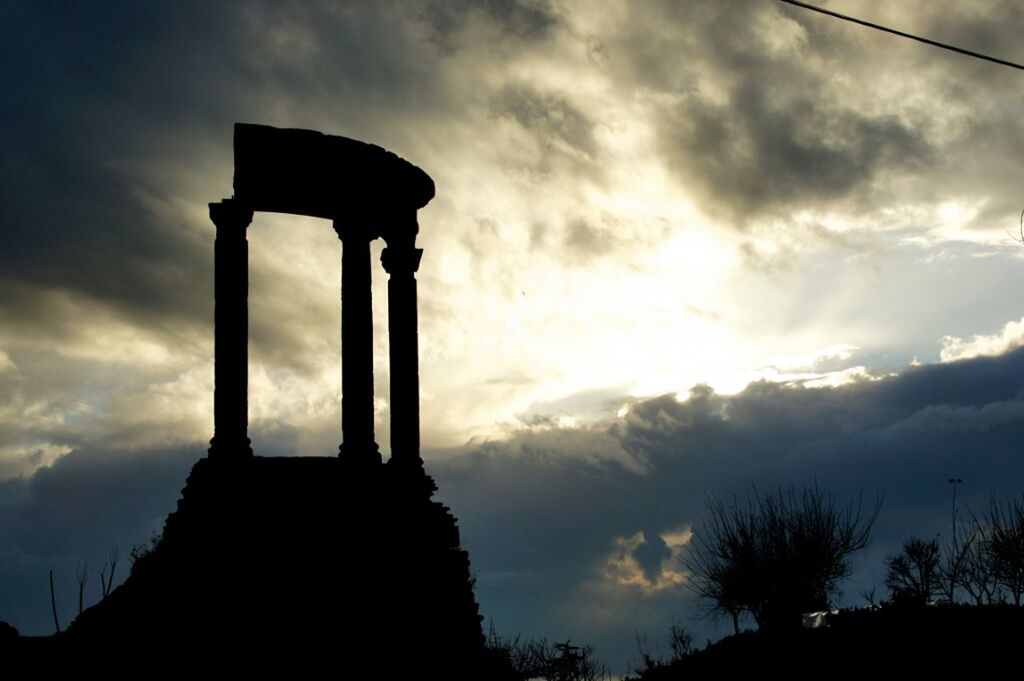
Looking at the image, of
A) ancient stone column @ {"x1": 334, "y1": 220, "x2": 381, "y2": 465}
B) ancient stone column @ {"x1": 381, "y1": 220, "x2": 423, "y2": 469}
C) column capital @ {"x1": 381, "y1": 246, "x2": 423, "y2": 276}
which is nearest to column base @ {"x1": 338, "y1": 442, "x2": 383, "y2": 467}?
ancient stone column @ {"x1": 334, "y1": 220, "x2": 381, "y2": 465}

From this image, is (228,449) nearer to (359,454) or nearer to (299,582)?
(359,454)

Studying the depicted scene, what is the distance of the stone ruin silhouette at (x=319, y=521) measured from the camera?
18141 millimetres

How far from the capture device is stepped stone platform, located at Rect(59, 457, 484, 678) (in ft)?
Result: 58.8

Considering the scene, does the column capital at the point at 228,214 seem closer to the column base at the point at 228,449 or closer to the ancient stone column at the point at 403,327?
the ancient stone column at the point at 403,327

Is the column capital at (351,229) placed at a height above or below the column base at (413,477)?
above

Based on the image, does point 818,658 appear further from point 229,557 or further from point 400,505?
point 229,557

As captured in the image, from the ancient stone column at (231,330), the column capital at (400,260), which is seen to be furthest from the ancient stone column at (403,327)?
the ancient stone column at (231,330)

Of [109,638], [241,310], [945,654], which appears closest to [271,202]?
[241,310]

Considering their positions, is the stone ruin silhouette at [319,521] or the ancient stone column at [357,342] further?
the ancient stone column at [357,342]

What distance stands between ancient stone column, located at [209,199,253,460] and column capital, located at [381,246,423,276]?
4.09 meters

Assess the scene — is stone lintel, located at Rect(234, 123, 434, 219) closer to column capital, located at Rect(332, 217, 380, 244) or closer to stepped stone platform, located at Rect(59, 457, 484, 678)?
column capital, located at Rect(332, 217, 380, 244)

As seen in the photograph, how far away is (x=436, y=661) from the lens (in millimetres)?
18594

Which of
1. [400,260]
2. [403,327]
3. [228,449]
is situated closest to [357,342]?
[403,327]

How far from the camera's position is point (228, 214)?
77.2 ft
